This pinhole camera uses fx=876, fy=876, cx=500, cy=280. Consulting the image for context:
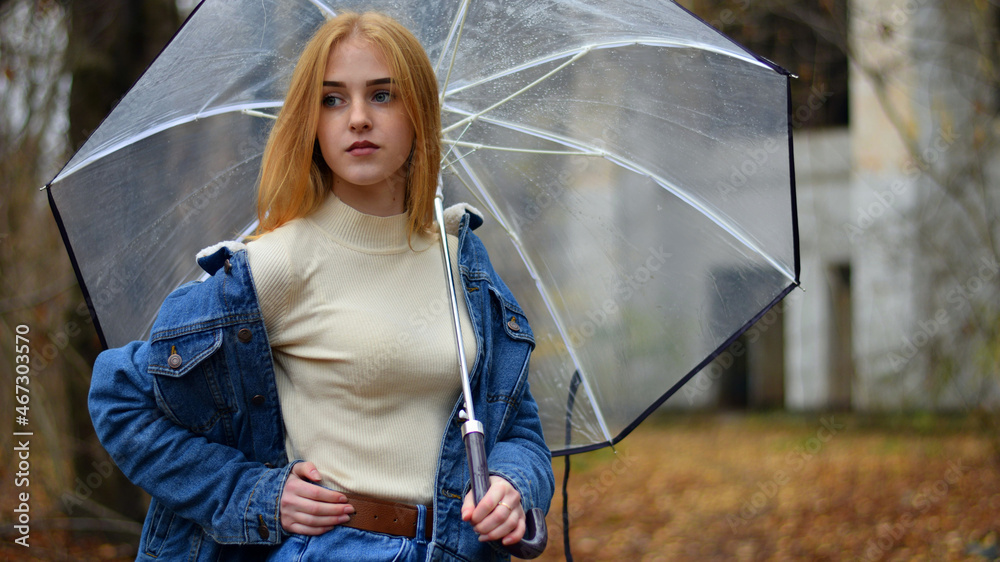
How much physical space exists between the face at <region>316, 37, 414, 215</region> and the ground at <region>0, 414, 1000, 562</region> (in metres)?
4.02

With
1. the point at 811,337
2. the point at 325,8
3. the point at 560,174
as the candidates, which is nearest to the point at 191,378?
the point at 325,8

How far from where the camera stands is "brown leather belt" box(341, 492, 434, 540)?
174 cm

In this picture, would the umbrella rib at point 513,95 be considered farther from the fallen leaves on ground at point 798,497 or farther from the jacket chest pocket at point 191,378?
the fallen leaves on ground at point 798,497

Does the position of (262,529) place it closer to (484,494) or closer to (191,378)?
(191,378)

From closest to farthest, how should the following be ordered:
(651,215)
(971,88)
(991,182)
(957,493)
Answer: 1. (651,215)
2. (957,493)
3. (991,182)
4. (971,88)

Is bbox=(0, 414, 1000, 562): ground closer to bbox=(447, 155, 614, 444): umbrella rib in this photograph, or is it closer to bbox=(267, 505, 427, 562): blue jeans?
bbox=(447, 155, 614, 444): umbrella rib

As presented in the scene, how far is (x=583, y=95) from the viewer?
2.38m

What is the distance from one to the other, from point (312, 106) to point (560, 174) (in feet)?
2.83

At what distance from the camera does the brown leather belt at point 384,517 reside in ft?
5.72

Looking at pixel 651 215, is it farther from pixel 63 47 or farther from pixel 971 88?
pixel 971 88

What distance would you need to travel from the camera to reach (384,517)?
1.75m

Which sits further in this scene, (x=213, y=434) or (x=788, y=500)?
(x=788, y=500)

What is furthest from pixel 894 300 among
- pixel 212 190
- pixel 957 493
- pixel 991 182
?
pixel 212 190

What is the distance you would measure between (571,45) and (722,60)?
15.2 inches
